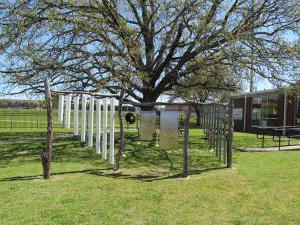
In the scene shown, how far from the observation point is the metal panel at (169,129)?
911cm

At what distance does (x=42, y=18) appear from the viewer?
11320 millimetres

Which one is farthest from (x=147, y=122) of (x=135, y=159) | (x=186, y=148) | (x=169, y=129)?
(x=186, y=148)

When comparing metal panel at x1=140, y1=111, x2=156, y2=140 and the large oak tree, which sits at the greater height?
the large oak tree

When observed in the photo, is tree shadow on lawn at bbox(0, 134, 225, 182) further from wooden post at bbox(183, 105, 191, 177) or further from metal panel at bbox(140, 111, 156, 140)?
metal panel at bbox(140, 111, 156, 140)

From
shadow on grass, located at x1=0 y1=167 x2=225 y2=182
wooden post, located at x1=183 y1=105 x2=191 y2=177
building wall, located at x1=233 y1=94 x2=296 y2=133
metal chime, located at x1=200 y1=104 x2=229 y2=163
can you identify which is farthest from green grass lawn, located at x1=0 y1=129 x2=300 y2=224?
building wall, located at x1=233 y1=94 x2=296 y2=133

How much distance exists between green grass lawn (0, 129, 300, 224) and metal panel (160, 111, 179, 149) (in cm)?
71

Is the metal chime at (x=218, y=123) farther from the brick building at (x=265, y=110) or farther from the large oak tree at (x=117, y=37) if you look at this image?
the brick building at (x=265, y=110)

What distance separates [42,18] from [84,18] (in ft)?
4.77

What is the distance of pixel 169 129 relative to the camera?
9180 mm

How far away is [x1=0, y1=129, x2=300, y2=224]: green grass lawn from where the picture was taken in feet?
16.1

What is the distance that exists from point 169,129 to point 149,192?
3074 mm

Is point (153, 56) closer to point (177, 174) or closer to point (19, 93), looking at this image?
A: point (19, 93)

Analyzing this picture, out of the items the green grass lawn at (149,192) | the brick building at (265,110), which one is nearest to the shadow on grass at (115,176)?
the green grass lawn at (149,192)

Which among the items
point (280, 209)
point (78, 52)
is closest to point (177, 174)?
point (280, 209)
